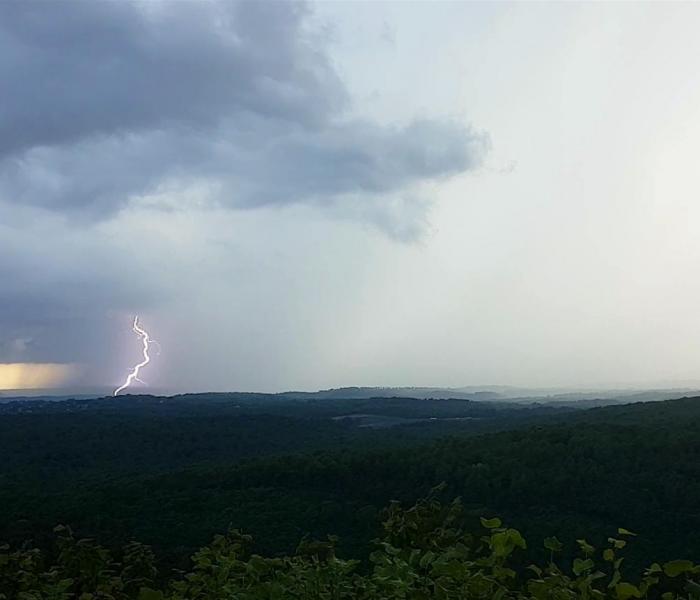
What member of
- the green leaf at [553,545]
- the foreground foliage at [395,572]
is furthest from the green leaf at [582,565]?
the green leaf at [553,545]

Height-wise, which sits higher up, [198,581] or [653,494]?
[198,581]

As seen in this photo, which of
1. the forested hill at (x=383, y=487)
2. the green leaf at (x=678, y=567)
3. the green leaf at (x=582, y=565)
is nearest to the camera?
the green leaf at (x=678, y=567)

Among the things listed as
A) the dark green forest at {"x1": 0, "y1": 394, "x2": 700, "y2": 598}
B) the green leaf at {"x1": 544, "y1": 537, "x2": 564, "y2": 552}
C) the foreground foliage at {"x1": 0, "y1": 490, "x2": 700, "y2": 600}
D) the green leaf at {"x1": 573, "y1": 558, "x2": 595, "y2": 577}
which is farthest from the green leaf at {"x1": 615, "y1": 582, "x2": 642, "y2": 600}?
the dark green forest at {"x1": 0, "y1": 394, "x2": 700, "y2": 598}

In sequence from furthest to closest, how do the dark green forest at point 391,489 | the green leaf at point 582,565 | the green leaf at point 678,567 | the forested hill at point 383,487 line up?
the forested hill at point 383,487 → the dark green forest at point 391,489 → the green leaf at point 582,565 → the green leaf at point 678,567

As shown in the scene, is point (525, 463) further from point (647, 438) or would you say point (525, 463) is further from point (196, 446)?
point (196, 446)

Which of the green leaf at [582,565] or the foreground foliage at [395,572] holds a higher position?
the green leaf at [582,565]

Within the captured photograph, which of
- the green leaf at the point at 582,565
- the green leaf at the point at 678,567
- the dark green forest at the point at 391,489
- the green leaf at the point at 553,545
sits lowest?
the dark green forest at the point at 391,489

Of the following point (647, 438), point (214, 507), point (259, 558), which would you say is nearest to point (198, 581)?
point (259, 558)

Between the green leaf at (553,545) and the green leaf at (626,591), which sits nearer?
the green leaf at (626,591)

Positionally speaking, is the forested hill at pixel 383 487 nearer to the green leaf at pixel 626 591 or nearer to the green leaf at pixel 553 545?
the green leaf at pixel 553 545
